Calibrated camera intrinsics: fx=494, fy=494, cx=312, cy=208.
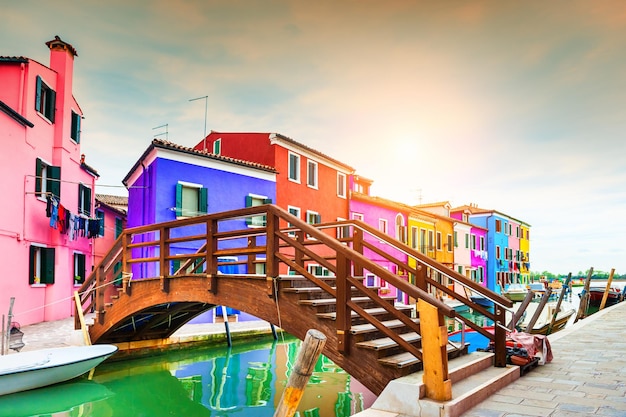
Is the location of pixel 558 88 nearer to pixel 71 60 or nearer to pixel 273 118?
pixel 273 118

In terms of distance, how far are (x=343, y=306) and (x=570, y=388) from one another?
9.17 ft

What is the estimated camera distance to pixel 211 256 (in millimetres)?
7559

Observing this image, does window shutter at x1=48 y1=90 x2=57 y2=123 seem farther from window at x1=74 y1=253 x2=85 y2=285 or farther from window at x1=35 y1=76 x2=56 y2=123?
window at x1=74 y1=253 x2=85 y2=285

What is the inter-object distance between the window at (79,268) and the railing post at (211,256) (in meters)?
12.7

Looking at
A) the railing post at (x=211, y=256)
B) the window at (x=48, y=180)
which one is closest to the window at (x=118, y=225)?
the window at (x=48, y=180)

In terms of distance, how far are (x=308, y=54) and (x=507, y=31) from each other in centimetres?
506

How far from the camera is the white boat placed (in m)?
8.30

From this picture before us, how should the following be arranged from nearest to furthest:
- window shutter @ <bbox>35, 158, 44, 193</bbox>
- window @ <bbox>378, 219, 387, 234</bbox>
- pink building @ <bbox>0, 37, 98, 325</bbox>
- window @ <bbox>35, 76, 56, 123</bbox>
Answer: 1. pink building @ <bbox>0, 37, 98, 325</bbox>
2. window shutter @ <bbox>35, 158, 44, 193</bbox>
3. window @ <bbox>35, 76, 56, 123</bbox>
4. window @ <bbox>378, 219, 387, 234</bbox>

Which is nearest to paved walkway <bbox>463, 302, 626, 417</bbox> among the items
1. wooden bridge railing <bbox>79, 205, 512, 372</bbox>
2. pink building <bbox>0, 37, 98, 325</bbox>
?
wooden bridge railing <bbox>79, 205, 512, 372</bbox>

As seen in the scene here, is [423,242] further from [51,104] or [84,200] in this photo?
[51,104]

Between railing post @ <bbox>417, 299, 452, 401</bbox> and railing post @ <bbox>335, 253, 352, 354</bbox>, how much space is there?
1.15 metres

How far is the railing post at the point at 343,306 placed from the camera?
567 centimetres

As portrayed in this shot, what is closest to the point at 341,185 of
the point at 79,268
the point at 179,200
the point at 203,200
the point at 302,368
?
the point at 203,200

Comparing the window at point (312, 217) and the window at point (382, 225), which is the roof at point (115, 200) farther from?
the window at point (382, 225)
